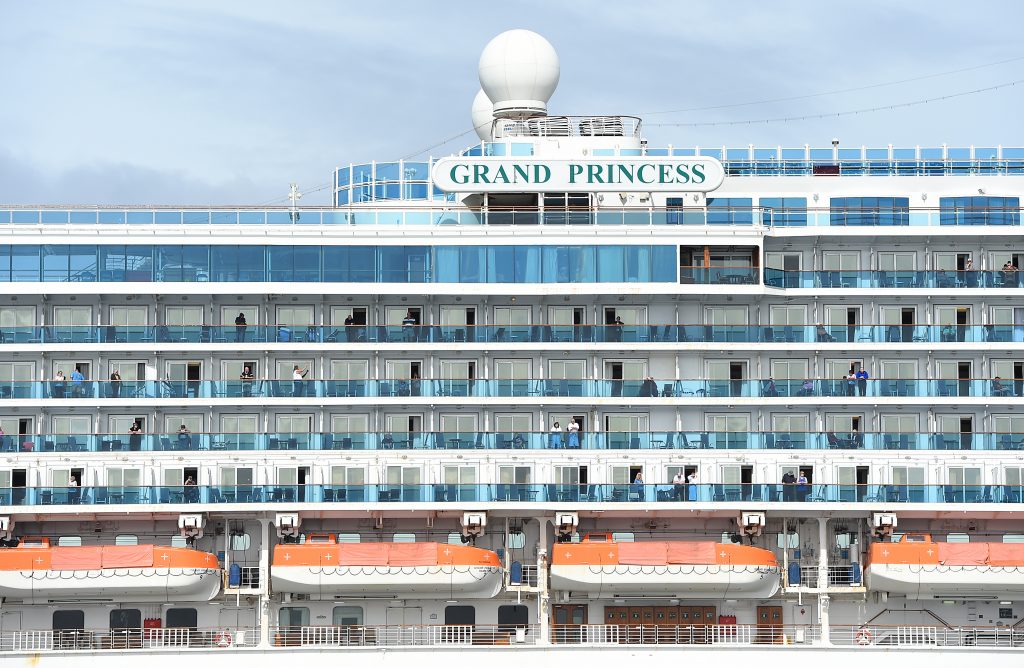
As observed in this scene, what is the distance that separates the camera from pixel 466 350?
73.2m

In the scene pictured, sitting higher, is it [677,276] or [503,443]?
[677,276]

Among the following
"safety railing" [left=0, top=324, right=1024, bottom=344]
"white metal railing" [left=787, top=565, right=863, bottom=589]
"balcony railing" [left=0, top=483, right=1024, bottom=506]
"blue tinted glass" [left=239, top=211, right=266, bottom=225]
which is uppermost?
"blue tinted glass" [left=239, top=211, right=266, bottom=225]

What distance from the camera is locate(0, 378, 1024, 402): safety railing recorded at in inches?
2857

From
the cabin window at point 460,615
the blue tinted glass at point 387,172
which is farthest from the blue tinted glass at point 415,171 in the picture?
the cabin window at point 460,615

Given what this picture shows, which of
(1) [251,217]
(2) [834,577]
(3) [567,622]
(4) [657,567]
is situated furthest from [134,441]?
(2) [834,577]

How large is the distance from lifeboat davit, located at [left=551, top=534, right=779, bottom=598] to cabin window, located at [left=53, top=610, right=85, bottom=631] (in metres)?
16.9

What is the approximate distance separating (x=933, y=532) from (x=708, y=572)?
9.35m

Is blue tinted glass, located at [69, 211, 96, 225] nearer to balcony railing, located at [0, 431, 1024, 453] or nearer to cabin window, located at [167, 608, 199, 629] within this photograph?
balcony railing, located at [0, 431, 1024, 453]

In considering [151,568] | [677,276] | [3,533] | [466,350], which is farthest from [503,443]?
[3,533]

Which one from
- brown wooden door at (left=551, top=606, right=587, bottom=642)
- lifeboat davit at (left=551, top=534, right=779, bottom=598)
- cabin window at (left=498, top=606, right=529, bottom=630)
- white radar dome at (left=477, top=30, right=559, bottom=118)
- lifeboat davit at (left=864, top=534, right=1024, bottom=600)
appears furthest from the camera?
white radar dome at (left=477, top=30, right=559, bottom=118)

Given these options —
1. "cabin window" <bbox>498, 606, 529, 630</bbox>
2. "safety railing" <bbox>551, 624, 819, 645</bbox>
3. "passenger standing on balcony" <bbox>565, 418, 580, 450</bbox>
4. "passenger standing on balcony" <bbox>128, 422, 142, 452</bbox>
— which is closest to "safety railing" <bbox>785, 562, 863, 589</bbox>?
"safety railing" <bbox>551, 624, 819, 645</bbox>

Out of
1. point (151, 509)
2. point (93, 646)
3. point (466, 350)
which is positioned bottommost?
point (93, 646)

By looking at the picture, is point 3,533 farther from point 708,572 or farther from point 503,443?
point 708,572

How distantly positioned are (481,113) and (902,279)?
2887cm
